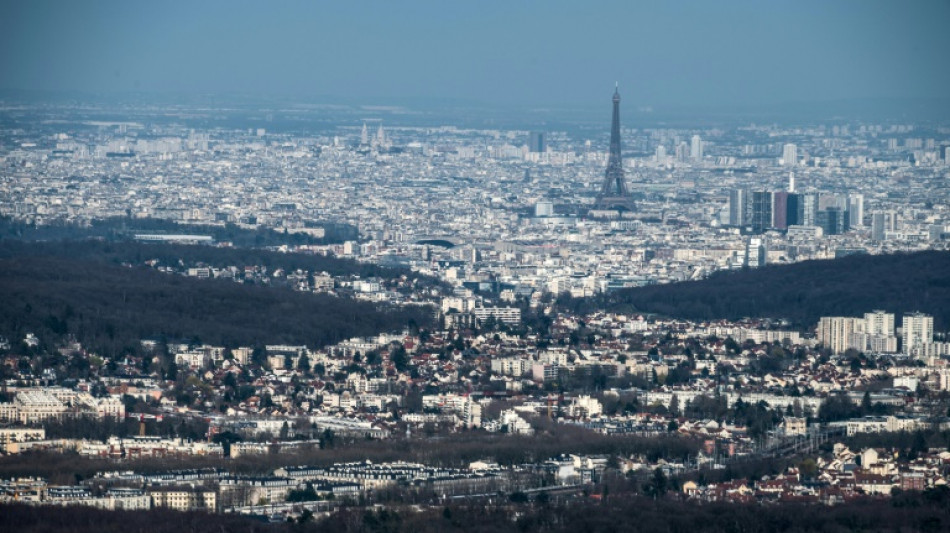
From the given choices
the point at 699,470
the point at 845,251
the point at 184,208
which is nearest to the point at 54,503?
the point at 699,470

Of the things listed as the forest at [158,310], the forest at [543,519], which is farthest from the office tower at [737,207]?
the forest at [543,519]

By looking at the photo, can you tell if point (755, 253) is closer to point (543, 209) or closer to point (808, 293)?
point (808, 293)

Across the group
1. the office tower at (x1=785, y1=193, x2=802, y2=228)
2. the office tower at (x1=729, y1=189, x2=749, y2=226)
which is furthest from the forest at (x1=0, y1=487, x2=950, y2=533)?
the office tower at (x1=729, y1=189, x2=749, y2=226)

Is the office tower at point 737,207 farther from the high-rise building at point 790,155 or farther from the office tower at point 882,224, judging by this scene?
the high-rise building at point 790,155

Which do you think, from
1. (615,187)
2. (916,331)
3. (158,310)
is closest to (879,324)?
(916,331)

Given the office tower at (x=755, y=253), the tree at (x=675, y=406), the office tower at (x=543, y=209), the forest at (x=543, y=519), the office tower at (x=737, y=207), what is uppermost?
the forest at (x=543, y=519)

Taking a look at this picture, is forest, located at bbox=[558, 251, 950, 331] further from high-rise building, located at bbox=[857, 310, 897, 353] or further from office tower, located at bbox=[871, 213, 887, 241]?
office tower, located at bbox=[871, 213, 887, 241]
